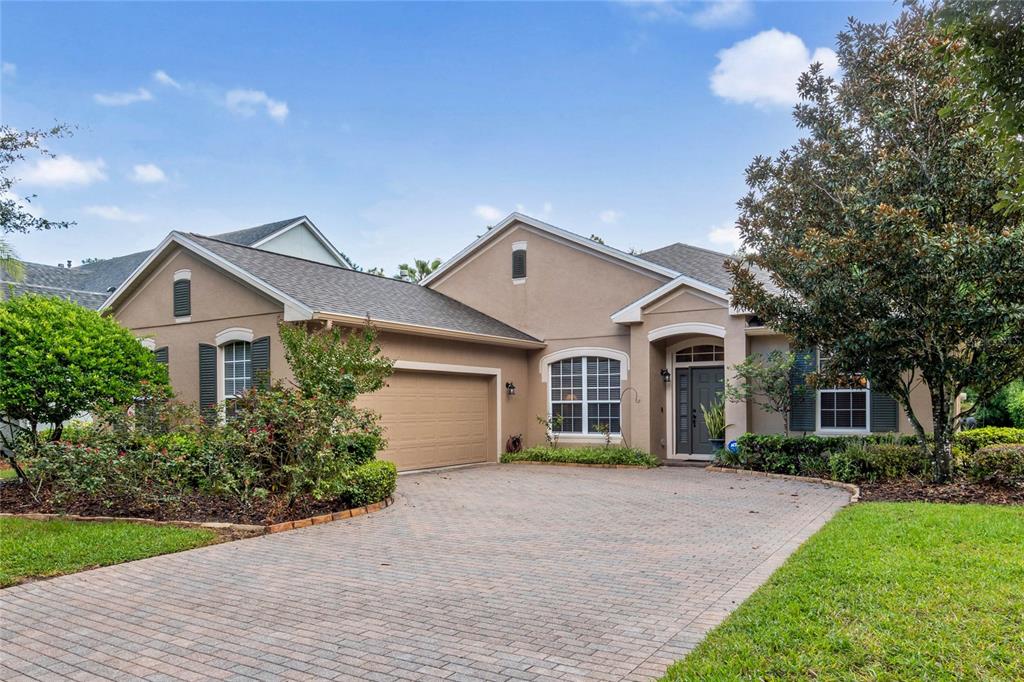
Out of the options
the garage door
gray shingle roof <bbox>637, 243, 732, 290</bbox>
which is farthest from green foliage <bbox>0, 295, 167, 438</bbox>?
gray shingle roof <bbox>637, 243, 732, 290</bbox>

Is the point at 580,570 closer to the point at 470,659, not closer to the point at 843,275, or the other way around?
the point at 470,659

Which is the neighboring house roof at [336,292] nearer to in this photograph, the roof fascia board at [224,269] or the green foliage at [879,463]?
the roof fascia board at [224,269]

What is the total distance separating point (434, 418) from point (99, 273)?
66.8 feet

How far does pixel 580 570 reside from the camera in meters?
6.76

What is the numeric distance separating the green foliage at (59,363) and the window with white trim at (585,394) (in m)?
9.44

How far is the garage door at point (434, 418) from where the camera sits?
1419 centimetres

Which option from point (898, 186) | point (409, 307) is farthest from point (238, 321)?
point (898, 186)

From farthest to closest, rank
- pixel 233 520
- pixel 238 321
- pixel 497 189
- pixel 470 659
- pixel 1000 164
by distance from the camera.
A: pixel 497 189 < pixel 238 321 < pixel 233 520 < pixel 470 659 < pixel 1000 164

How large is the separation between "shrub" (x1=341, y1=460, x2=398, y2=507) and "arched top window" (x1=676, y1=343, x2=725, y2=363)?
29.1ft

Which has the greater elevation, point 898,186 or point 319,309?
point 898,186

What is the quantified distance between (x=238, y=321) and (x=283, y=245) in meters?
13.3

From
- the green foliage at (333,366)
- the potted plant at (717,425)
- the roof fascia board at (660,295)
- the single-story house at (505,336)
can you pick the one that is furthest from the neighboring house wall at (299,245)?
the potted plant at (717,425)

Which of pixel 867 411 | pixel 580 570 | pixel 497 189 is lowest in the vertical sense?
pixel 580 570

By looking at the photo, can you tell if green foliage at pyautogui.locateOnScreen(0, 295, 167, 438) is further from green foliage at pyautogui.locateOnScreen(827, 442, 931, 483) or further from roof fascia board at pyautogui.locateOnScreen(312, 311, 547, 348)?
green foliage at pyautogui.locateOnScreen(827, 442, 931, 483)
